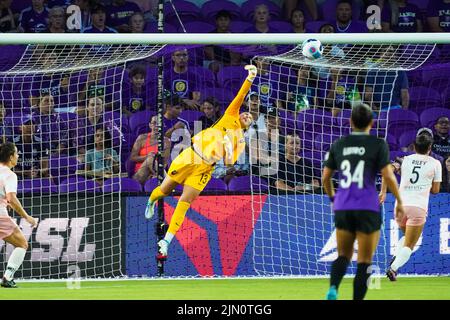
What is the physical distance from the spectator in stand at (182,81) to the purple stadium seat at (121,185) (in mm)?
1783

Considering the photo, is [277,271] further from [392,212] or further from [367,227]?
[367,227]

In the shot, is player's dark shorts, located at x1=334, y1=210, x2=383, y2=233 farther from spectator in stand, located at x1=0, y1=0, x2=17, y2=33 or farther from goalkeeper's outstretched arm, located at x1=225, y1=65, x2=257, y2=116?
spectator in stand, located at x1=0, y1=0, x2=17, y2=33

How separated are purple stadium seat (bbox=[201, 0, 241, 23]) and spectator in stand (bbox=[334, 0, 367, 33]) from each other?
1.87 metres

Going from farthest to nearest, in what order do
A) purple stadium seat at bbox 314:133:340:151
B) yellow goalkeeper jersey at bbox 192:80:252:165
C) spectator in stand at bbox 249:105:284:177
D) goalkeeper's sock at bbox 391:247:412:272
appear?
purple stadium seat at bbox 314:133:340:151 < spectator in stand at bbox 249:105:284:177 < yellow goalkeeper jersey at bbox 192:80:252:165 < goalkeeper's sock at bbox 391:247:412:272

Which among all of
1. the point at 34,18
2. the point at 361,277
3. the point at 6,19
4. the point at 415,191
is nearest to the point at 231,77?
the point at 34,18

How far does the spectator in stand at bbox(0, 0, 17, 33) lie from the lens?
18969mm

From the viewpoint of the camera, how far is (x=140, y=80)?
17484 millimetres

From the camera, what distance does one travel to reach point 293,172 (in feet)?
53.6

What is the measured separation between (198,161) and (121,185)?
1.61 meters

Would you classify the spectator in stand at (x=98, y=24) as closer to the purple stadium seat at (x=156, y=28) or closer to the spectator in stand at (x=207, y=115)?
the purple stadium seat at (x=156, y=28)

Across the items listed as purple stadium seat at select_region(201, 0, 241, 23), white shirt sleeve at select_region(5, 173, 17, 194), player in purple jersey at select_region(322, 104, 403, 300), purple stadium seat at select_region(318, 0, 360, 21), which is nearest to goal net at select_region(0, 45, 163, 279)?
white shirt sleeve at select_region(5, 173, 17, 194)

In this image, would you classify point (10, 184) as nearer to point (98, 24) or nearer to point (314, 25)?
point (98, 24)

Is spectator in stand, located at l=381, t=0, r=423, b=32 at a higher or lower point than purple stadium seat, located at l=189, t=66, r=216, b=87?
higher

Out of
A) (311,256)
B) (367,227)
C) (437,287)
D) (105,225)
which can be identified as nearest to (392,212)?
(311,256)
